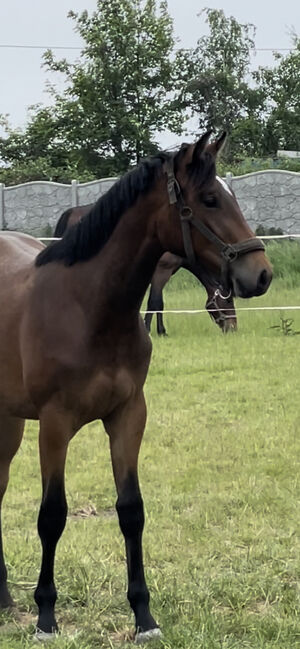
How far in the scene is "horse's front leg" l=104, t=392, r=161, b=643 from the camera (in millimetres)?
3053

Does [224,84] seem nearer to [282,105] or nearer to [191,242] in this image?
[282,105]

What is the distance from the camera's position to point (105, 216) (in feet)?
9.85

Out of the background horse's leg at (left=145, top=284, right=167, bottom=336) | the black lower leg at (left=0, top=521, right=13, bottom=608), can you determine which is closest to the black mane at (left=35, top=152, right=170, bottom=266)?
the black lower leg at (left=0, top=521, right=13, bottom=608)

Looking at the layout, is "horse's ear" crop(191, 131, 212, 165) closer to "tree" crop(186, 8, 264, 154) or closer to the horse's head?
the horse's head

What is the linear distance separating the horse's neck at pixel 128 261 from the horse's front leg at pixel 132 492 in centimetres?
37

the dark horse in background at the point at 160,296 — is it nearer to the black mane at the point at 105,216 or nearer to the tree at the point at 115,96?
the black mane at the point at 105,216

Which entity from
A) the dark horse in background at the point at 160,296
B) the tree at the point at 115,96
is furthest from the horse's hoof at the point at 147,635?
the tree at the point at 115,96

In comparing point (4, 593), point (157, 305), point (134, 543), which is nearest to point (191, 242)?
point (134, 543)

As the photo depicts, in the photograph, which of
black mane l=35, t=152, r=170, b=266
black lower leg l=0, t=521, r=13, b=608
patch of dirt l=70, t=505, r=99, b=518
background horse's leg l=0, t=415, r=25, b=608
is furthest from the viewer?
patch of dirt l=70, t=505, r=99, b=518

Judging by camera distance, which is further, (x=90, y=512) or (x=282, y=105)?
(x=282, y=105)

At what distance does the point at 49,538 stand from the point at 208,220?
1304mm

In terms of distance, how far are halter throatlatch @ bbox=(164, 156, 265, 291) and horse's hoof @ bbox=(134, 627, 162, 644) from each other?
1.28 m

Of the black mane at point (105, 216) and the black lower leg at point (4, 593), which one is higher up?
the black mane at point (105, 216)

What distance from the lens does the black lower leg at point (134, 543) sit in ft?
10.2
